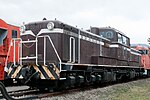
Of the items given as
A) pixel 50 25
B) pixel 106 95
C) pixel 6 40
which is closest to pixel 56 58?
pixel 50 25

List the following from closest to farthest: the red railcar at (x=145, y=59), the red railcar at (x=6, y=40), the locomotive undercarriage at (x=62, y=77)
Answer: the locomotive undercarriage at (x=62, y=77) < the red railcar at (x=6, y=40) < the red railcar at (x=145, y=59)

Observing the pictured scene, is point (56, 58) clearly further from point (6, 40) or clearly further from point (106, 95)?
point (6, 40)

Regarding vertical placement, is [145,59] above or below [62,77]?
above

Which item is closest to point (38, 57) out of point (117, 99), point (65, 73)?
point (65, 73)

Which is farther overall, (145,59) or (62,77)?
(145,59)

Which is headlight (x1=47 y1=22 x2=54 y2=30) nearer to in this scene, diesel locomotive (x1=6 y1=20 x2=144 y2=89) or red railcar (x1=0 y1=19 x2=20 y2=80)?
diesel locomotive (x1=6 y1=20 x2=144 y2=89)

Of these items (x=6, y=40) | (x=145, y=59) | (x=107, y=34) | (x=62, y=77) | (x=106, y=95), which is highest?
(x=107, y=34)

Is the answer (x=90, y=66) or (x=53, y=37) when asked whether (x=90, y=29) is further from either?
(x=53, y=37)

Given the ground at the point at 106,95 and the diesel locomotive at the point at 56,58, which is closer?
the ground at the point at 106,95

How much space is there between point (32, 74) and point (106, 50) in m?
6.72

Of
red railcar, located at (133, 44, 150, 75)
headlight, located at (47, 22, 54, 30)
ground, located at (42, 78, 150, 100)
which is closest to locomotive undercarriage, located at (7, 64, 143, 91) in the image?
ground, located at (42, 78, 150, 100)

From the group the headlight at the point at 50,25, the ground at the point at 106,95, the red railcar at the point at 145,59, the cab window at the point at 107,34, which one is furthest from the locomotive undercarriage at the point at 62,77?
the red railcar at the point at 145,59

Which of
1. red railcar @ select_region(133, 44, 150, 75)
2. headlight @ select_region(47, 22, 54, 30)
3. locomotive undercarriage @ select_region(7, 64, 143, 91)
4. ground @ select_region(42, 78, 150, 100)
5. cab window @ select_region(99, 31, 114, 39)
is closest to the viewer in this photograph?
ground @ select_region(42, 78, 150, 100)

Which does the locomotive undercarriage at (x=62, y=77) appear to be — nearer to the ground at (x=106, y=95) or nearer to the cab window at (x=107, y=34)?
the ground at (x=106, y=95)
